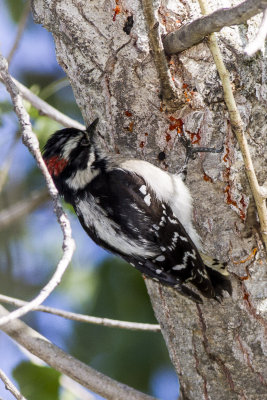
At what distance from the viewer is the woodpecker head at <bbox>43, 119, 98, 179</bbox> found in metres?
3.37

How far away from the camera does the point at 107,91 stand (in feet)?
9.61

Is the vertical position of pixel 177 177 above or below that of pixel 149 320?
above

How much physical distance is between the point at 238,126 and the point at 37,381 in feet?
4.85

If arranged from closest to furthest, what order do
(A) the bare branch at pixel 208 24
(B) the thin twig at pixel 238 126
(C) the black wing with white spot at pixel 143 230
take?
1. (A) the bare branch at pixel 208 24
2. (B) the thin twig at pixel 238 126
3. (C) the black wing with white spot at pixel 143 230

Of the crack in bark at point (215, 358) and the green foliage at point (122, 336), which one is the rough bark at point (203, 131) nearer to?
the crack in bark at point (215, 358)

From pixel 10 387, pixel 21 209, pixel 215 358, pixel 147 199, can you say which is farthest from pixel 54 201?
pixel 21 209

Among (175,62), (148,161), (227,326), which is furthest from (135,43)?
(227,326)

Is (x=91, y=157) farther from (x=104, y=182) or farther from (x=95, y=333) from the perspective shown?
(x=95, y=333)

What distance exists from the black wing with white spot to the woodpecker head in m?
0.23

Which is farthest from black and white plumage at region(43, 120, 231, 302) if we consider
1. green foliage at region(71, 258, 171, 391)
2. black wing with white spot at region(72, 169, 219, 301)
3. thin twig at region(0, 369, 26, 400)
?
green foliage at region(71, 258, 171, 391)

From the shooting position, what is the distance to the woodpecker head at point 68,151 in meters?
3.37

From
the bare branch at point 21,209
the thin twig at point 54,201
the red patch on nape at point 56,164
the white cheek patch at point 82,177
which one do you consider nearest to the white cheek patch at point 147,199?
the white cheek patch at point 82,177

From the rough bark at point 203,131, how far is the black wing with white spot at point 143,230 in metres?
0.16

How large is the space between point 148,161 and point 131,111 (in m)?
0.25
